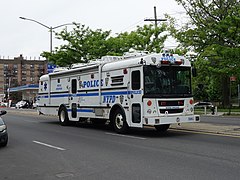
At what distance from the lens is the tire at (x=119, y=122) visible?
14.2 meters

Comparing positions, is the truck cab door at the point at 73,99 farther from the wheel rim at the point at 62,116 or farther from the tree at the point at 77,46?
the tree at the point at 77,46

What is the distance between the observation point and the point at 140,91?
13.4 m

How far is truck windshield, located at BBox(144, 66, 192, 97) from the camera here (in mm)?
13438

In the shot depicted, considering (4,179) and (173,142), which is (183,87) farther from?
(4,179)

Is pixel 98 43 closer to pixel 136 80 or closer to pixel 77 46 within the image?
pixel 77 46

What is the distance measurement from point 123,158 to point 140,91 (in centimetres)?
460

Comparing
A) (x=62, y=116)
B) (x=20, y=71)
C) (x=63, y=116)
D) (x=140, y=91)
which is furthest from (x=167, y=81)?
(x=20, y=71)

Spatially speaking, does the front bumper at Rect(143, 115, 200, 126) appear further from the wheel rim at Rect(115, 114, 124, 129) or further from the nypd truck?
the wheel rim at Rect(115, 114, 124, 129)

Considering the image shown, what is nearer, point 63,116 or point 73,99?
point 73,99

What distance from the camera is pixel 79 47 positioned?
3472 centimetres

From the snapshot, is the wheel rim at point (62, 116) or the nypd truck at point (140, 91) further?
the wheel rim at point (62, 116)

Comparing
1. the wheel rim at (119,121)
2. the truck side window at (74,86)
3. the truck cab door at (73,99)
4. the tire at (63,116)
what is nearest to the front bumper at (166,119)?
the wheel rim at (119,121)

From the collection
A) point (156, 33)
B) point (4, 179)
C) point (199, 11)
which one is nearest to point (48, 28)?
point (156, 33)

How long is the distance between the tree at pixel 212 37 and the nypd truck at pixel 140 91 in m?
16.1
